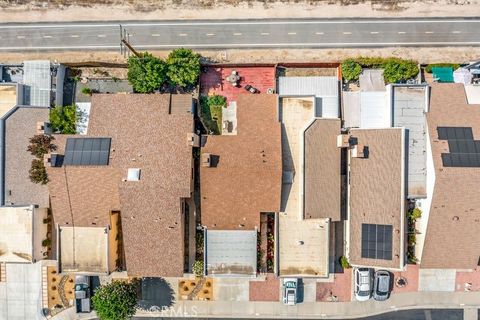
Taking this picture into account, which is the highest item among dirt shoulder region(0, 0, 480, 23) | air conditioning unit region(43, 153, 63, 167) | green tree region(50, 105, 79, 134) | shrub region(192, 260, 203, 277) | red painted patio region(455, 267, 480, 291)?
dirt shoulder region(0, 0, 480, 23)

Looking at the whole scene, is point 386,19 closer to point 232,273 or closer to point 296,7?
point 296,7

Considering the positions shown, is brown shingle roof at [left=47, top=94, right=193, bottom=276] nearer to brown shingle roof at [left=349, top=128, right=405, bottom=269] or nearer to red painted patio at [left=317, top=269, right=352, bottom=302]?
red painted patio at [left=317, top=269, right=352, bottom=302]

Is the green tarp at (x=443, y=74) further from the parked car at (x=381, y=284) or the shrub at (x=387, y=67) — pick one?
the parked car at (x=381, y=284)

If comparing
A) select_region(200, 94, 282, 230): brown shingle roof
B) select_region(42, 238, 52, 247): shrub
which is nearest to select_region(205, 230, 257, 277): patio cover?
select_region(200, 94, 282, 230): brown shingle roof

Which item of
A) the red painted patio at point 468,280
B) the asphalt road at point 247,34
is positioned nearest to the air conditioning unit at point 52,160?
the asphalt road at point 247,34

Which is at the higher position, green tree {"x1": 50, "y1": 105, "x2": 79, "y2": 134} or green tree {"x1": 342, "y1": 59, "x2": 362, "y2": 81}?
green tree {"x1": 342, "y1": 59, "x2": 362, "y2": 81}

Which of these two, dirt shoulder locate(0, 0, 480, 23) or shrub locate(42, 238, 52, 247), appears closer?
shrub locate(42, 238, 52, 247)
